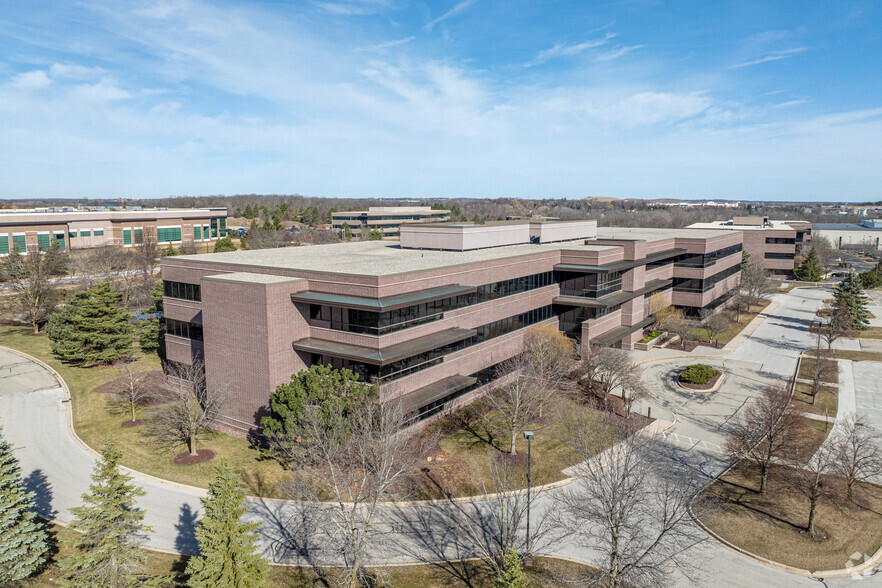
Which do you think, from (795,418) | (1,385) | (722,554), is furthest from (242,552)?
(1,385)

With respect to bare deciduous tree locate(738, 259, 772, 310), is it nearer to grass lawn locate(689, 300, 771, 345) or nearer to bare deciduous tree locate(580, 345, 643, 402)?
grass lawn locate(689, 300, 771, 345)

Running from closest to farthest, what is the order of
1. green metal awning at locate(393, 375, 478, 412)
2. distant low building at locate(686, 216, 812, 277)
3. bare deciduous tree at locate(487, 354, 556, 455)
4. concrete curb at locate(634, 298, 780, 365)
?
green metal awning at locate(393, 375, 478, 412)
bare deciduous tree at locate(487, 354, 556, 455)
concrete curb at locate(634, 298, 780, 365)
distant low building at locate(686, 216, 812, 277)

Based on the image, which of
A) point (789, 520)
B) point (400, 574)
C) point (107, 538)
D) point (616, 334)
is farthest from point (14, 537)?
point (616, 334)

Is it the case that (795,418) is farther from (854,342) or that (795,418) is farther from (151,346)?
(151,346)

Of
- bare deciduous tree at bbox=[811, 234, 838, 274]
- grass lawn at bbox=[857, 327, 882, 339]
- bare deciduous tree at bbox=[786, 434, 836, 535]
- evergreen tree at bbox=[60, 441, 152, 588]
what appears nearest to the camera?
evergreen tree at bbox=[60, 441, 152, 588]

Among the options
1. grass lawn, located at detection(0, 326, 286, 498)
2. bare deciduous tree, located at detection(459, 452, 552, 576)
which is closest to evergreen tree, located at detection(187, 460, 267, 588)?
grass lawn, located at detection(0, 326, 286, 498)

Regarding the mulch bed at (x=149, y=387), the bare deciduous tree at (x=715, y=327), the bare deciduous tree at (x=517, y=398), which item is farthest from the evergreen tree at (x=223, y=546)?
the bare deciduous tree at (x=715, y=327)

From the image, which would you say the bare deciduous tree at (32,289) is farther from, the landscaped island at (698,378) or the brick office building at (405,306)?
the landscaped island at (698,378)
